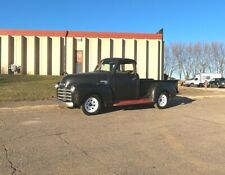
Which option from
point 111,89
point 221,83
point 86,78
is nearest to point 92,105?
point 86,78

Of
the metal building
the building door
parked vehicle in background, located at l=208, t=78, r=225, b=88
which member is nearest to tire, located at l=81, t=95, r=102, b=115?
the metal building

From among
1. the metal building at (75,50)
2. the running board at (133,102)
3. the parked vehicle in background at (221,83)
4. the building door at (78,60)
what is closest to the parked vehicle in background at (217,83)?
the parked vehicle in background at (221,83)

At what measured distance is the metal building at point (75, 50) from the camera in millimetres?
46344

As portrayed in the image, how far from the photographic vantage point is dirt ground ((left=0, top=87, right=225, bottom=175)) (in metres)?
7.67

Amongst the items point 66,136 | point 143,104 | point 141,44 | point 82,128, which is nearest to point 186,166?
point 66,136

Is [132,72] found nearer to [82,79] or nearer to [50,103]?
[82,79]

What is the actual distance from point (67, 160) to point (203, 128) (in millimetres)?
5185

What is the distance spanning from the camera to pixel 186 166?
7.81 meters

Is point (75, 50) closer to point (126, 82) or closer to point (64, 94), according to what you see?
point (126, 82)

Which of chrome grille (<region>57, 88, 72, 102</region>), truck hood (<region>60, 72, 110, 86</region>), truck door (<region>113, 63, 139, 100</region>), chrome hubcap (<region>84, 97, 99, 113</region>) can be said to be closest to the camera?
chrome hubcap (<region>84, 97, 99, 113</region>)

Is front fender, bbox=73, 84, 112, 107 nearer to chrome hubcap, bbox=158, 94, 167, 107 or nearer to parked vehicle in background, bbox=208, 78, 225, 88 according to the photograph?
chrome hubcap, bbox=158, 94, 167, 107

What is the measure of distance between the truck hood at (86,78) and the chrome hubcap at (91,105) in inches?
26.2

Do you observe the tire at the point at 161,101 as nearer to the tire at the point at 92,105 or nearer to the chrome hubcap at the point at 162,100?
the chrome hubcap at the point at 162,100

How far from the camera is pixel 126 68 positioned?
56.2ft
